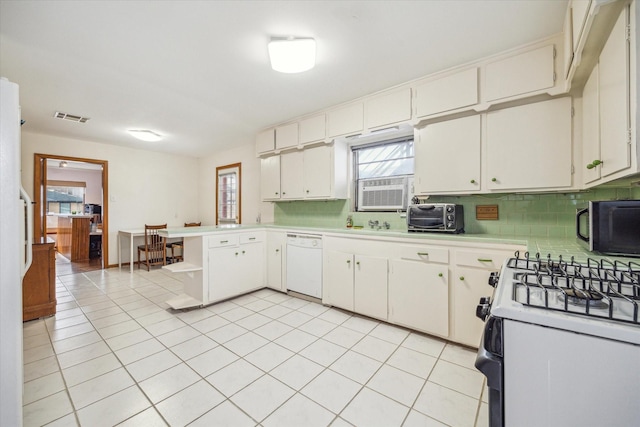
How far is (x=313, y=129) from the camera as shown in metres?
3.40

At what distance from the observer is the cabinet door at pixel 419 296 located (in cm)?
223

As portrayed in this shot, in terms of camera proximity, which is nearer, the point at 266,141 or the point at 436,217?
the point at 436,217

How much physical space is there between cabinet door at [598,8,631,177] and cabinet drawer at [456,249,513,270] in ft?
2.64

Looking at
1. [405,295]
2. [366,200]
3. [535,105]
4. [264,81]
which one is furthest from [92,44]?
[535,105]

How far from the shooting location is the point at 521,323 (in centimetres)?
74

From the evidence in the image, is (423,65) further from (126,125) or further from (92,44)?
(126,125)

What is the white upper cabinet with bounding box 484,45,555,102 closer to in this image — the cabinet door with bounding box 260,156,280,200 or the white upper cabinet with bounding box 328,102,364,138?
the white upper cabinet with bounding box 328,102,364,138

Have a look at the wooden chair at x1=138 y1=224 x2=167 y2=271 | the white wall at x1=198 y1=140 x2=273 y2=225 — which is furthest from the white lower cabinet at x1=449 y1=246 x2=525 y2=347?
the wooden chair at x1=138 y1=224 x2=167 y2=271

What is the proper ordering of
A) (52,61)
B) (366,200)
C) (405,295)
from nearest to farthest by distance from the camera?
(52,61), (405,295), (366,200)

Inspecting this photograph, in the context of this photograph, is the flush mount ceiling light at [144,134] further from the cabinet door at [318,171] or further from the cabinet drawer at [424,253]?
the cabinet drawer at [424,253]

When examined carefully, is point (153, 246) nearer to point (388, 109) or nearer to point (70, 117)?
point (70, 117)

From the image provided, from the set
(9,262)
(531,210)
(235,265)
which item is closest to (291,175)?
(235,265)

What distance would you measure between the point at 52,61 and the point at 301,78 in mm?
2186

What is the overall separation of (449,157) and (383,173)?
956 millimetres
